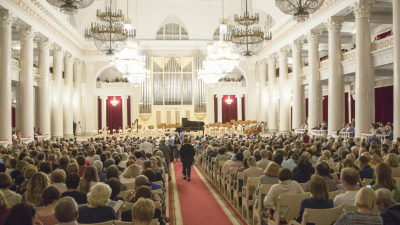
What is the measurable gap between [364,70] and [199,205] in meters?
10.8

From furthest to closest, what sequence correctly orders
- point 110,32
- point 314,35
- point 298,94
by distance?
point 298,94
point 314,35
point 110,32

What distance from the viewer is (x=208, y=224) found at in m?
5.77

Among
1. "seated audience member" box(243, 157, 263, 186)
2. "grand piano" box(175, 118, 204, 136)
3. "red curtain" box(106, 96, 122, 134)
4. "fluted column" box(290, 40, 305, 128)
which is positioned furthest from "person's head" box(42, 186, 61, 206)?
"red curtain" box(106, 96, 122, 134)

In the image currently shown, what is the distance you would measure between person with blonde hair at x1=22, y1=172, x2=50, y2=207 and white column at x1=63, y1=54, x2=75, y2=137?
2155 centimetres

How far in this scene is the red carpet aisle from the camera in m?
6.02

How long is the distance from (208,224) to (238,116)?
85.5ft

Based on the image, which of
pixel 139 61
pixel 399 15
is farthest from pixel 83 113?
pixel 399 15

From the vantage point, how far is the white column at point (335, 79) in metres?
16.7

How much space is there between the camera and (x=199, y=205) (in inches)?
278

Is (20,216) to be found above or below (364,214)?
above

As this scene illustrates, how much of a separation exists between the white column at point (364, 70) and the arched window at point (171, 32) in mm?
17071

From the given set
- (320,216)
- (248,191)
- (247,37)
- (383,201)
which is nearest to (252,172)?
(248,191)

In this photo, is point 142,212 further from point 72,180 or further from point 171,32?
point 171,32

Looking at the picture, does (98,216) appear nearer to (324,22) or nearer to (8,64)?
(8,64)
